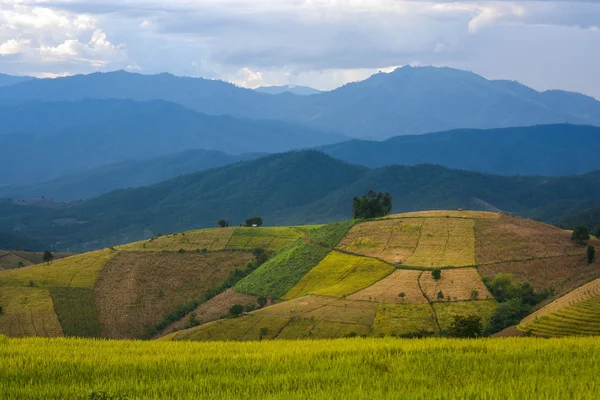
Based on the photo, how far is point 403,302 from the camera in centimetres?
8950

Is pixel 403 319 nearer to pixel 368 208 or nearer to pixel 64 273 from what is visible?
pixel 368 208

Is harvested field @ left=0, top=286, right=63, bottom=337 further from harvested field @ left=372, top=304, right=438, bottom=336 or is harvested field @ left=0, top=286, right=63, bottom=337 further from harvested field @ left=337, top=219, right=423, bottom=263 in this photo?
harvested field @ left=337, top=219, right=423, bottom=263

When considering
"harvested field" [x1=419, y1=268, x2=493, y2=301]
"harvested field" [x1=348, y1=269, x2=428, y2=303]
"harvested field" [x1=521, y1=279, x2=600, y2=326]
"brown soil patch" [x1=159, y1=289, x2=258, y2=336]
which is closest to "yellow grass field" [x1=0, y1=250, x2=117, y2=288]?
Result: "brown soil patch" [x1=159, y1=289, x2=258, y2=336]

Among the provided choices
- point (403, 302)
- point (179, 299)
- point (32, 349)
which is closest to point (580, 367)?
point (32, 349)

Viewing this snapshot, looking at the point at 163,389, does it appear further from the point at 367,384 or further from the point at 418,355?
the point at 418,355

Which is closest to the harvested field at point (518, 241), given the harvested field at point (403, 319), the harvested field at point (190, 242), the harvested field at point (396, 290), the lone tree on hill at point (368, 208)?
the harvested field at point (396, 290)

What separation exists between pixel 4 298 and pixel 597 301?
351 ft

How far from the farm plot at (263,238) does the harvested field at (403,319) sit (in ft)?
216

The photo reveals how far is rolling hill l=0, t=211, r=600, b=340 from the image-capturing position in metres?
86.4

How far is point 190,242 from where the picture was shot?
155875 millimetres

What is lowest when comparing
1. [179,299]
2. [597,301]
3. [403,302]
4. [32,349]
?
[179,299]

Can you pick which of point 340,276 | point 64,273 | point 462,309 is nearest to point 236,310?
point 340,276

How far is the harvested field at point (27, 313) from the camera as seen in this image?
10826 centimetres

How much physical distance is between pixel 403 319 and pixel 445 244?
38.6 metres
